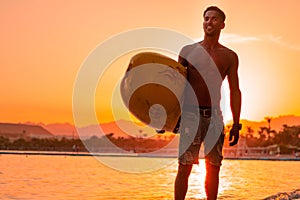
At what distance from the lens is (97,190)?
10.7 meters

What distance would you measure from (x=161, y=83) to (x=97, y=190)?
6572 millimetres

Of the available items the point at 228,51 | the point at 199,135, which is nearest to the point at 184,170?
the point at 199,135

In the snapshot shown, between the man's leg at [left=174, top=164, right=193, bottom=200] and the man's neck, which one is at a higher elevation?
the man's neck

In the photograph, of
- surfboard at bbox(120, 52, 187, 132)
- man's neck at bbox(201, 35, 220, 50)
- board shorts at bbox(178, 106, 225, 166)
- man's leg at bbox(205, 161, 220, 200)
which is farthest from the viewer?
man's leg at bbox(205, 161, 220, 200)

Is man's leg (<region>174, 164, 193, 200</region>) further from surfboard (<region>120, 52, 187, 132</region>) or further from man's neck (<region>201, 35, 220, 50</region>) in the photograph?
man's neck (<region>201, 35, 220, 50</region>)

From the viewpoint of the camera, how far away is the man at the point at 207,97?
493 centimetres

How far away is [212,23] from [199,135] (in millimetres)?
1086

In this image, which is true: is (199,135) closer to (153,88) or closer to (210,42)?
(153,88)

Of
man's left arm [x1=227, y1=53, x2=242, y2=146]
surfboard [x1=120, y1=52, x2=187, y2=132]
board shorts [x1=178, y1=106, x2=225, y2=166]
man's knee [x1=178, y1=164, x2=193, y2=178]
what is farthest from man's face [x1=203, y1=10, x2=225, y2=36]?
man's knee [x1=178, y1=164, x2=193, y2=178]

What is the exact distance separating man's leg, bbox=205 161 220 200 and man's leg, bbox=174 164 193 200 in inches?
10.8

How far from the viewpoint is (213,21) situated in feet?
16.2

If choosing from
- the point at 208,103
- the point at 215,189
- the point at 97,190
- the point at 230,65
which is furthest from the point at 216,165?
the point at 97,190

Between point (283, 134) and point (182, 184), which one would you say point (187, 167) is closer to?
point (182, 184)

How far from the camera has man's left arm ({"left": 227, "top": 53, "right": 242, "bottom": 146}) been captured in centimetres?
508
